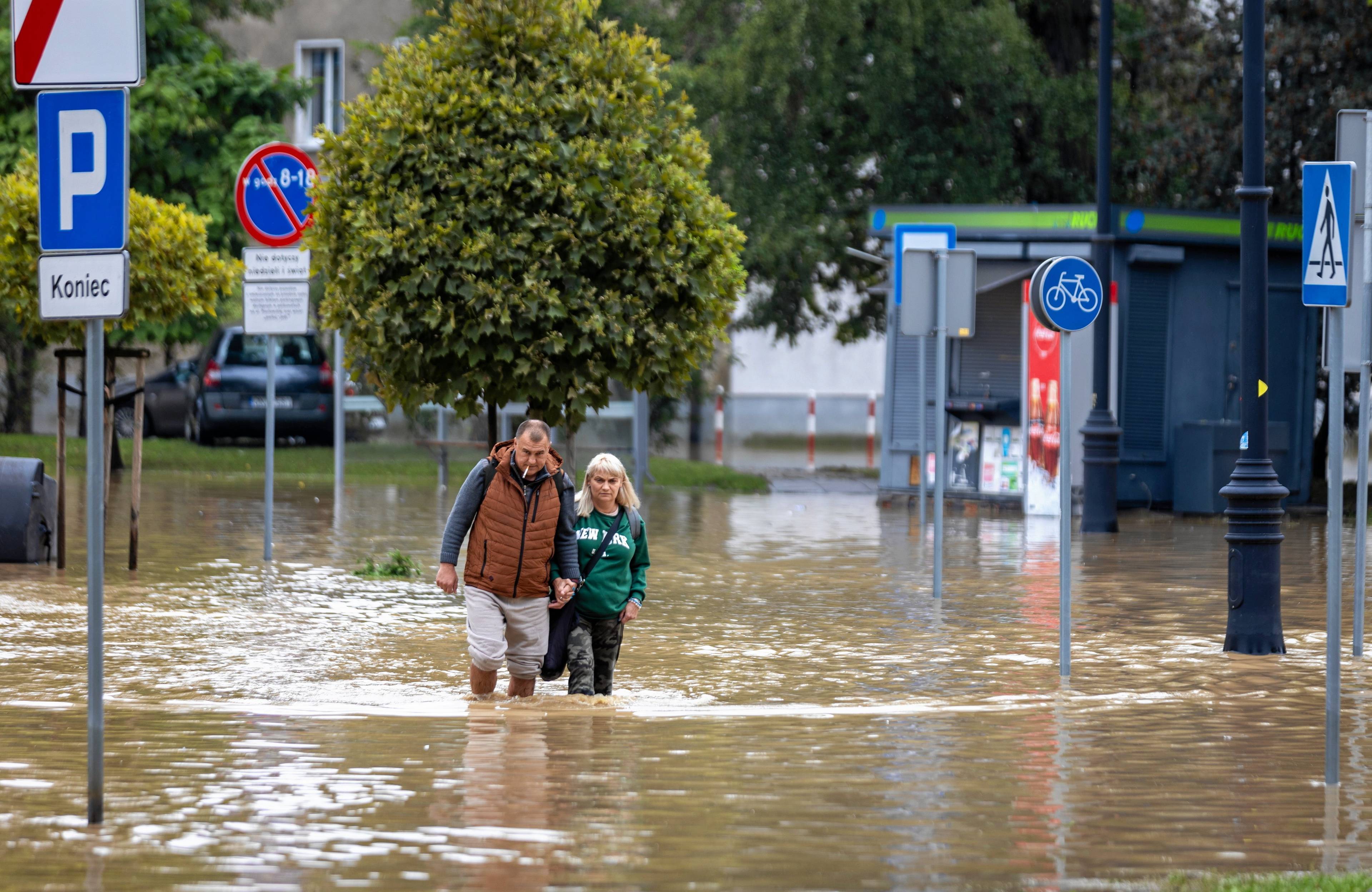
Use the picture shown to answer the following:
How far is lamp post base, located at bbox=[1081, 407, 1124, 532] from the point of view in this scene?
62.5ft

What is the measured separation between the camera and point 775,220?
24.8 metres

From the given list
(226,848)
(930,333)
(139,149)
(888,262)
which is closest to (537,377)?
(930,333)

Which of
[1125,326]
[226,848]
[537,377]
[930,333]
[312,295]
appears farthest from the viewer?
[312,295]

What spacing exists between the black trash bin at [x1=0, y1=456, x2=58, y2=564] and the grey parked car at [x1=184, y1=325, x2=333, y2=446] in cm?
1409

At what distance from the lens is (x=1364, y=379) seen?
10.6 metres

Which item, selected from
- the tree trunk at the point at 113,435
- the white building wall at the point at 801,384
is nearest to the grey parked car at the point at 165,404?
the tree trunk at the point at 113,435

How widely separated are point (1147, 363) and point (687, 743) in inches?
612

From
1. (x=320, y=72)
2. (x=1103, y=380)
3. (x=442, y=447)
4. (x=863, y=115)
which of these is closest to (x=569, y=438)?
(x=1103, y=380)

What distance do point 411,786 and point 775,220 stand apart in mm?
18537

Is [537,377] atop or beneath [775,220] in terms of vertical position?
beneath

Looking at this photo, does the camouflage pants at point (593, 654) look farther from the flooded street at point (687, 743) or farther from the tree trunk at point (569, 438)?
the tree trunk at point (569, 438)

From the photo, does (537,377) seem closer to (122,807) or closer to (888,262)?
(122,807)

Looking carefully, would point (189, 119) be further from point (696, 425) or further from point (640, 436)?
point (696, 425)

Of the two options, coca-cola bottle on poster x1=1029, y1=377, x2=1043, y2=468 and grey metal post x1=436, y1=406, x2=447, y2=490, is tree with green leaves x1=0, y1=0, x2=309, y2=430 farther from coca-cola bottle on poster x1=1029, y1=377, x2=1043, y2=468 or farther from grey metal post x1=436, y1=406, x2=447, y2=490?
coca-cola bottle on poster x1=1029, y1=377, x2=1043, y2=468
